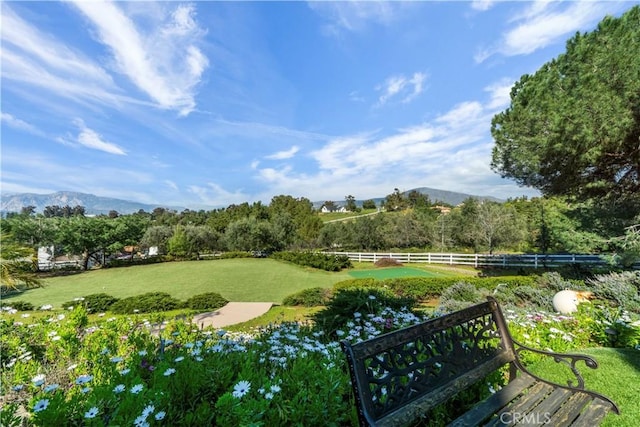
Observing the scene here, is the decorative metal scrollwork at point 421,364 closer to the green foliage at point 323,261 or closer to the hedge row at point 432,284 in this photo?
the hedge row at point 432,284

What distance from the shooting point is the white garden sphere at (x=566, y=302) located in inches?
233

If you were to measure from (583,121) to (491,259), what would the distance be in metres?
12.8

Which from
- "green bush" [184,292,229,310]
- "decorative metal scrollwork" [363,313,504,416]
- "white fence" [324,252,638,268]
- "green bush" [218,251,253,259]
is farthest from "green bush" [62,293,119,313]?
"green bush" [218,251,253,259]

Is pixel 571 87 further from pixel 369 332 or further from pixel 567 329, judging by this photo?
pixel 369 332

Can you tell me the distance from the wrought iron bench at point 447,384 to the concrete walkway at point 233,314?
6450mm

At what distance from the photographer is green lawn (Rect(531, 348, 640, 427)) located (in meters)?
2.44

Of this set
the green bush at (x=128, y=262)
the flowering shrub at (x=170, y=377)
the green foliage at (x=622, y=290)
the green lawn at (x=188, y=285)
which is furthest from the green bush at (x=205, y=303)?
the green bush at (x=128, y=262)

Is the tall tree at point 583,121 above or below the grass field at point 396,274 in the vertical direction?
above

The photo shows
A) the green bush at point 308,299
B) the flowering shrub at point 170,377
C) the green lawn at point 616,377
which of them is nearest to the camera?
the flowering shrub at point 170,377

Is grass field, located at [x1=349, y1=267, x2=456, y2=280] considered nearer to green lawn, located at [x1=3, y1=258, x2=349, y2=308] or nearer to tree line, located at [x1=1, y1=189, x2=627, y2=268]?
green lawn, located at [x1=3, y1=258, x2=349, y2=308]

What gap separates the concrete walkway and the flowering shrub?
4454 millimetres

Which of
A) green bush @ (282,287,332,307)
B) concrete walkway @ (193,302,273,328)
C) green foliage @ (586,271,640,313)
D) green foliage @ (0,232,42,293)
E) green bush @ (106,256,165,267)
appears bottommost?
green bush @ (106,256,165,267)

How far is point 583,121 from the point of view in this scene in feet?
23.9

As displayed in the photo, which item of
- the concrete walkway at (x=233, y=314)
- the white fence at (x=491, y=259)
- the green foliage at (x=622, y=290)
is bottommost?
the concrete walkway at (x=233, y=314)
